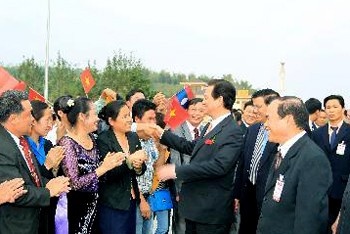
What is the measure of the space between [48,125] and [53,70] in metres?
29.7

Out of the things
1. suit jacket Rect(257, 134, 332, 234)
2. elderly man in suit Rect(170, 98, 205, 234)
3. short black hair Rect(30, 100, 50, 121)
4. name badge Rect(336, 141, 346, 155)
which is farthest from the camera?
name badge Rect(336, 141, 346, 155)

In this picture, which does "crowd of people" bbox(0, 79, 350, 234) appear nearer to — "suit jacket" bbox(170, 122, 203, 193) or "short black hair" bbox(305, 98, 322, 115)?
"suit jacket" bbox(170, 122, 203, 193)

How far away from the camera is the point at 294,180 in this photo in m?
3.46

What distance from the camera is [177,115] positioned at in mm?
6961

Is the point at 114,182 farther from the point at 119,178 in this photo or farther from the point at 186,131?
the point at 186,131

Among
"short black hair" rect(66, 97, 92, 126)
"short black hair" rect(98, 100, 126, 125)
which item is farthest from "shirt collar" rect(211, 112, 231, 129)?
"short black hair" rect(66, 97, 92, 126)

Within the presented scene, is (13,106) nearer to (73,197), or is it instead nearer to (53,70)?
(73,197)

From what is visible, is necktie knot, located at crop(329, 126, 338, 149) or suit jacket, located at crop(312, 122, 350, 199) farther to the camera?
necktie knot, located at crop(329, 126, 338, 149)

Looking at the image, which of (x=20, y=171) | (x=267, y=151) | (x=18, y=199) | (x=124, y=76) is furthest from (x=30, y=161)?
(x=124, y=76)

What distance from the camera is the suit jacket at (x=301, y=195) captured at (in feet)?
11.0

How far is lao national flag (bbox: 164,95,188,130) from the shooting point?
688 centimetres

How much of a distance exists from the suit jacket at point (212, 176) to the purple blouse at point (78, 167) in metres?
0.84

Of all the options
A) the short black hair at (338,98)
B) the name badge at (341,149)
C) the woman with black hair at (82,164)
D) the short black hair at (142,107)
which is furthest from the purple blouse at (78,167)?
the short black hair at (338,98)

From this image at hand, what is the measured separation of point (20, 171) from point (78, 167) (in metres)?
0.83
